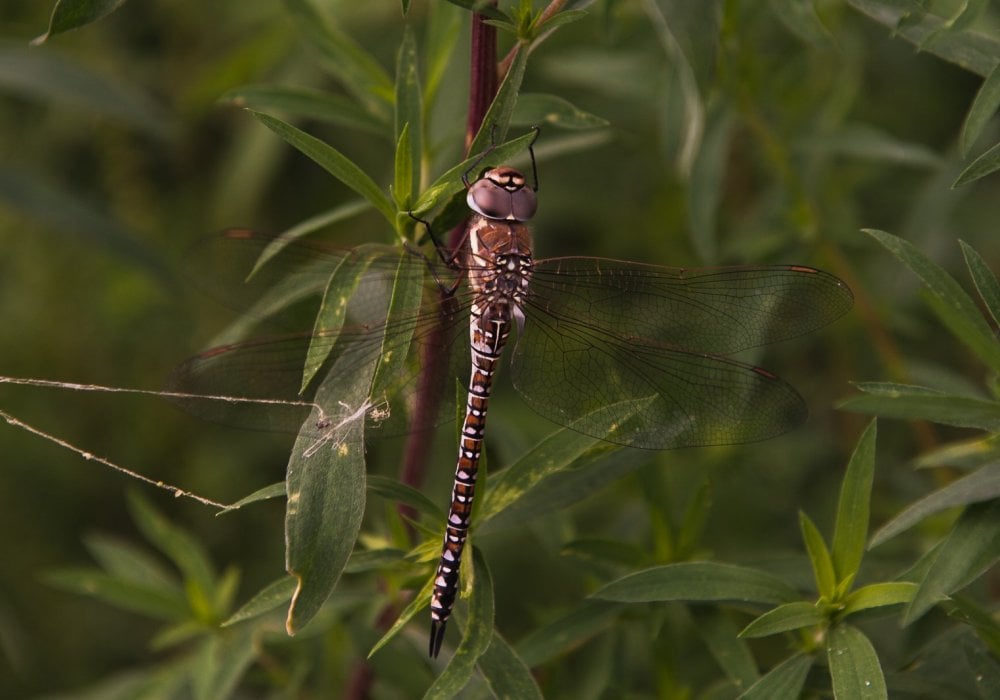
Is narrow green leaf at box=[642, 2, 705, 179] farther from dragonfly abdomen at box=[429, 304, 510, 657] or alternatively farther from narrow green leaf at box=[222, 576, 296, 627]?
narrow green leaf at box=[222, 576, 296, 627]

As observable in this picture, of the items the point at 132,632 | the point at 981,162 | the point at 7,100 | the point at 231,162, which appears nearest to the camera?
the point at 981,162

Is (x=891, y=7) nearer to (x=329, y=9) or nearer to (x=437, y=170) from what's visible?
(x=437, y=170)

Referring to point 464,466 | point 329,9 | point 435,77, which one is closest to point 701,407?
point 464,466

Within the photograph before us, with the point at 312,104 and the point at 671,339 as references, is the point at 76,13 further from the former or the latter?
the point at 671,339

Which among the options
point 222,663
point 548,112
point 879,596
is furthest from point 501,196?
point 222,663

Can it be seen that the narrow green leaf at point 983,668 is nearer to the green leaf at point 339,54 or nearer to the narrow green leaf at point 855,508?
the narrow green leaf at point 855,508

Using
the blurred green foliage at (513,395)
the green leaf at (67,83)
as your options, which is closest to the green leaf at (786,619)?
the blurred green foliage at (513,395)

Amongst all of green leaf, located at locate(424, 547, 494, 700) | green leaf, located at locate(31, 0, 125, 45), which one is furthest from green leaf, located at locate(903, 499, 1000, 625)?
green leaf, located at locate(31, 0, 125, 45)
